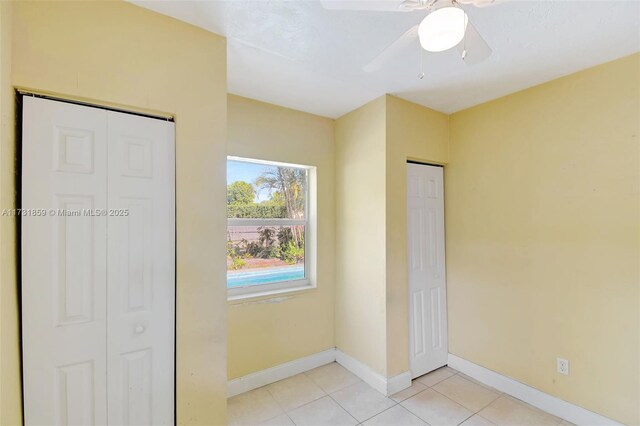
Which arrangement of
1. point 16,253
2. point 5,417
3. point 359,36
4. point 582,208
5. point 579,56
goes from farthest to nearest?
point 582,208 < point 579,56 < point 359,36 < point 16,253 < point 5,417

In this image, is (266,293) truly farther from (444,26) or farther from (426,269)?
(444,26)

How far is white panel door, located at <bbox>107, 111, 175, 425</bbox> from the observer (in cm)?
137

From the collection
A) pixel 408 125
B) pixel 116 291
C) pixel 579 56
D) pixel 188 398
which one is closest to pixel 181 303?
pixel 116 291

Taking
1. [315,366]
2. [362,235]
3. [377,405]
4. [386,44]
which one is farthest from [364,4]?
[315,366]

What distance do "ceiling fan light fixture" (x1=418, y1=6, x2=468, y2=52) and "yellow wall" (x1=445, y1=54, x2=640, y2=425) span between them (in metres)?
1.74

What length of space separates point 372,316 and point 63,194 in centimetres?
228

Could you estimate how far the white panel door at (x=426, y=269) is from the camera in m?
2.59

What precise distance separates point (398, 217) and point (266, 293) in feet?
4.49

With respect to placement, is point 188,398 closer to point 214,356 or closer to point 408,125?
point 214,356

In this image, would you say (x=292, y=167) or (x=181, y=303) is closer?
(x=181, y=303)

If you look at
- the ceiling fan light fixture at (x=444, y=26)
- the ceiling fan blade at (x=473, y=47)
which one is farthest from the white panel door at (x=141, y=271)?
the ceiling fan blade at (x=473, y=47)

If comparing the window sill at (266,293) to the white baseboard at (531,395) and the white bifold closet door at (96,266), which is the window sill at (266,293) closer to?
the white bifold closet door at (96,266)

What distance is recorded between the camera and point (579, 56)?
181 cm

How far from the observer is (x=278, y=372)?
99.7 inches
